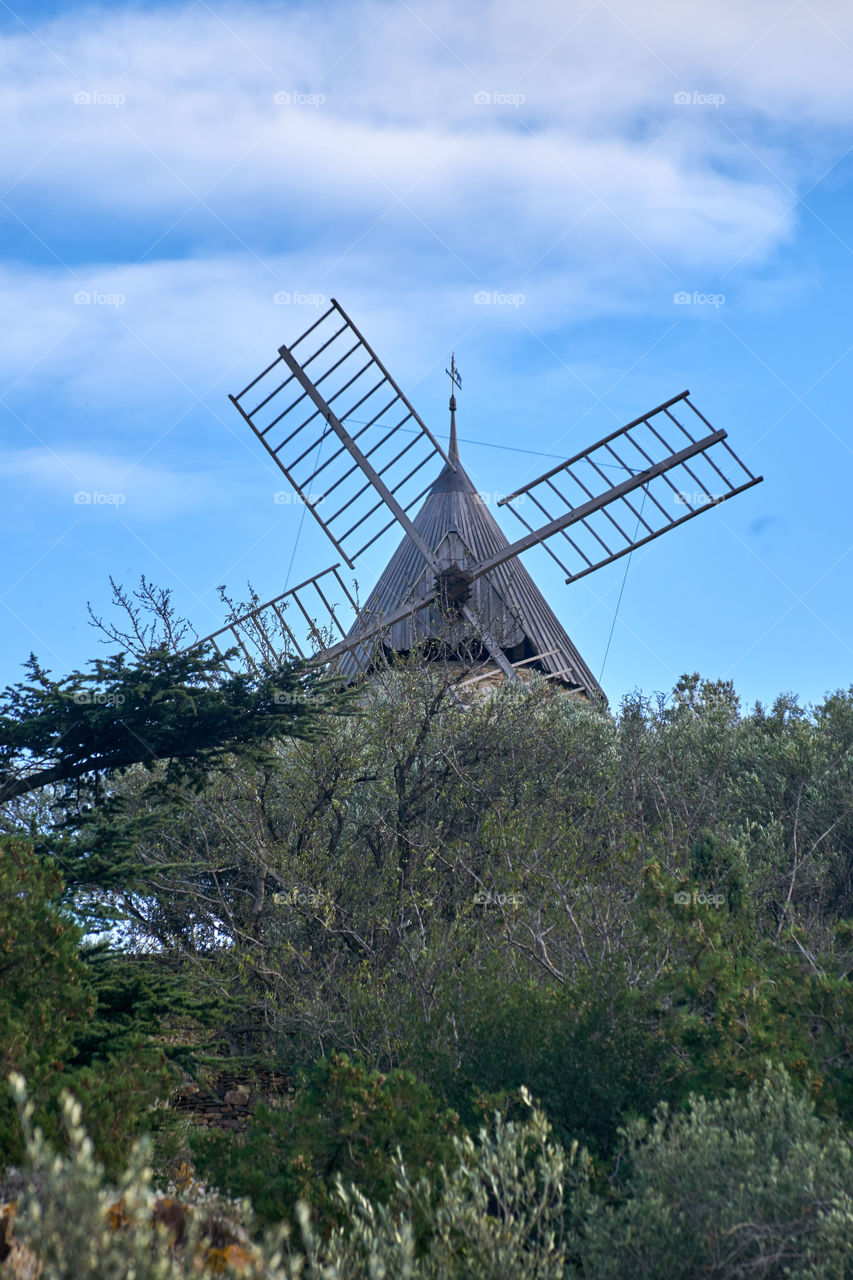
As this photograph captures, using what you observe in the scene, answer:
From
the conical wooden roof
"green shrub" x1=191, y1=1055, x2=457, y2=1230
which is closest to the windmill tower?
the conical wooden roof

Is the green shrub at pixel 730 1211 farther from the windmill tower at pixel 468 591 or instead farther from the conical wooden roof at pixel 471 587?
the conical wooden roof at pixel 471 587

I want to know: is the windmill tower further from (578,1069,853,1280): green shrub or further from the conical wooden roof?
(578,1069,853,1280): green shrub

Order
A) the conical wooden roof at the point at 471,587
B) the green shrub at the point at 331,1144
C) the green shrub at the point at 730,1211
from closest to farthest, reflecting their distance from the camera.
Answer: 1. the green shrub at the point at 730,1211
2. the green shrub at the point at 331,1144
3. the conical wooden roof at the point at 471,587

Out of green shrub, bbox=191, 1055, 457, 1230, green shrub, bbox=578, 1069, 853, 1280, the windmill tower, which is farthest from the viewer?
the windmill tower

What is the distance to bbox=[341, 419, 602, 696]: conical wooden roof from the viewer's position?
20797mm

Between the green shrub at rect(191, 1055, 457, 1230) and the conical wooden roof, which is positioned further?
the conical wooden roof

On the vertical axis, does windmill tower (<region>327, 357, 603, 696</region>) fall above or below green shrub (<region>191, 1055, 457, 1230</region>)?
above

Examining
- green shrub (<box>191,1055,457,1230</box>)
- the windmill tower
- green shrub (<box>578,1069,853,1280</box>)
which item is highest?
the windmill tower

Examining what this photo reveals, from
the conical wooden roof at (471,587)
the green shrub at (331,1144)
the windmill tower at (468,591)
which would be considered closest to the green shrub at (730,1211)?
the green shrub at (331,1144)

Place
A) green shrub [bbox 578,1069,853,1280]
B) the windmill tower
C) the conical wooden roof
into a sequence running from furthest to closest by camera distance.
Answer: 1. the conical wooden roof
2. the windmill tower
3. green shrub [bbox 578,1069,853,1280]

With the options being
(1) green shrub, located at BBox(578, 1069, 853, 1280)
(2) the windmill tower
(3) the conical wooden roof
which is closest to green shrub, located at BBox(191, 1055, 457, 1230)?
(1) green shrub, located at BBox(578, 1069, 853, 1280)

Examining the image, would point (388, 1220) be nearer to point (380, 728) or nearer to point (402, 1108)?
point (402, 1108)

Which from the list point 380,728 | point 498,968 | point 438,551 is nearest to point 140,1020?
point 498,968

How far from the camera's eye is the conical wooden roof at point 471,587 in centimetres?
2080
